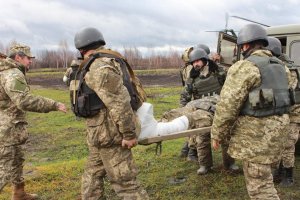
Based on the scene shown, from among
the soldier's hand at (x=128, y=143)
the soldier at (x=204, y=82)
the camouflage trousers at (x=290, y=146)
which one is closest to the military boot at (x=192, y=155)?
the soldier at (x=204, y=82)

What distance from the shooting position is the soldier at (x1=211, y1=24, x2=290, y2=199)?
14.3ft

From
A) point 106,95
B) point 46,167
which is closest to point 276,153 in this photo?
point 106,95

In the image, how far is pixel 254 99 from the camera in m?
4.33

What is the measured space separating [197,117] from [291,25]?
2.96m

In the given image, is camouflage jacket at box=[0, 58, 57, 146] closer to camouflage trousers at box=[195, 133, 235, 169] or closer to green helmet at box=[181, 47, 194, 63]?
camouflage trousers at box=[195, 133, 235, 169]

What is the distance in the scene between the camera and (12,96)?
5.56 meters

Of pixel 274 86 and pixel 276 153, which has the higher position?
pixel 274 86

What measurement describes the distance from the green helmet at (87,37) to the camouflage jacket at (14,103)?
1.27 m

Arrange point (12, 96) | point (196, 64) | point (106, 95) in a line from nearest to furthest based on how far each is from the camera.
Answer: point (106, 95) < point (12, 96) < point (196, 64)

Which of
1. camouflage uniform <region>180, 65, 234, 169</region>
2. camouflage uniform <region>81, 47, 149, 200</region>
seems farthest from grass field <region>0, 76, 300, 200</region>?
camouflage uniform <region>81, 47, 149, 200</region>

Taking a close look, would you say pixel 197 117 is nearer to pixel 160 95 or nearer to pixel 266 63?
pixel 266 63

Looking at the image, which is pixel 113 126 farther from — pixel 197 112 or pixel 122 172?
pixel 197 112

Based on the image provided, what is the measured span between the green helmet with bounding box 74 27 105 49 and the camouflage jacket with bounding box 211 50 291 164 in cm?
151

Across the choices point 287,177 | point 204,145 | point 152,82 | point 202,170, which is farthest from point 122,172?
point 152,82
